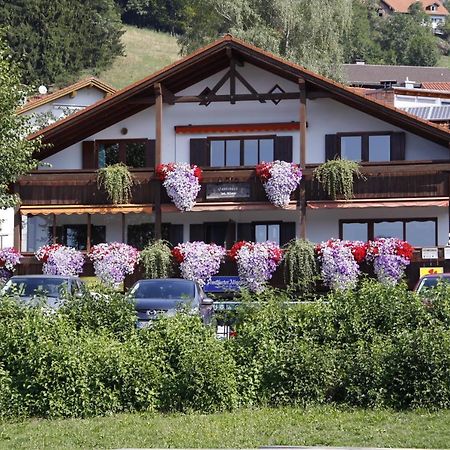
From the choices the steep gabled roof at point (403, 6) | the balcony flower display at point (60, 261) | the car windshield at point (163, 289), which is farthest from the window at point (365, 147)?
the steep gabled roof at point (403, 6)

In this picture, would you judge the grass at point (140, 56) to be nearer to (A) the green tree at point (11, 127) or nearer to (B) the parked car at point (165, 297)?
(A) the green tree at point (11, 127)

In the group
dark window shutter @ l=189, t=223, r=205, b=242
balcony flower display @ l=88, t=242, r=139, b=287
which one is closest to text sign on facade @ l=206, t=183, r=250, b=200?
dark window shutter @ l=189, t=223, r=205, b=242

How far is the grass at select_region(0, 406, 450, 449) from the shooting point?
47.3ft

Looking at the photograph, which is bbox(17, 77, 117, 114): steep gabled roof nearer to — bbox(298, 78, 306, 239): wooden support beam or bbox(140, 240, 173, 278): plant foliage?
bbox(298, 78, 306, 239): wooden support beam

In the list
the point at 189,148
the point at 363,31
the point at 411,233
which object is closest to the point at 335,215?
the point at 411,233

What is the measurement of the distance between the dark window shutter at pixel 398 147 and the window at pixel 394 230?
1.88m

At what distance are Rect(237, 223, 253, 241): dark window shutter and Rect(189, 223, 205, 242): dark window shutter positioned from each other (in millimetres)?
1108

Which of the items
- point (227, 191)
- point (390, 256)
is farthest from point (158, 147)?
point (390, 256)

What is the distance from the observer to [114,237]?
37062 millimetres

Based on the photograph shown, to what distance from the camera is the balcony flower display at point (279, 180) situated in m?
33.8

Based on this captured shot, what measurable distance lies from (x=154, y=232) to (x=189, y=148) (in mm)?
2925

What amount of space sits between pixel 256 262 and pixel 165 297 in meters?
9.65

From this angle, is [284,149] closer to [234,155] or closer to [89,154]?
[234,155]

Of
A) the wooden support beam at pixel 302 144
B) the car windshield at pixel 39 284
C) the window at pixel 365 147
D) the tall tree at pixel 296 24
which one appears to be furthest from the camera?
the tall tree at pixel 296 24
